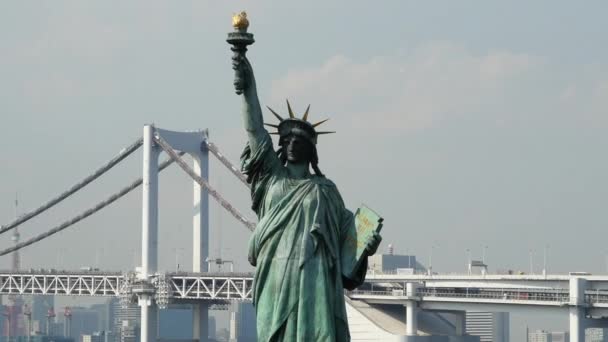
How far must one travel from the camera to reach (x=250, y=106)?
14445 millimetres

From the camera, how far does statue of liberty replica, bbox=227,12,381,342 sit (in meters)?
14.0

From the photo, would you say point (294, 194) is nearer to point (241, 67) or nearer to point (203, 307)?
point (241, 67)

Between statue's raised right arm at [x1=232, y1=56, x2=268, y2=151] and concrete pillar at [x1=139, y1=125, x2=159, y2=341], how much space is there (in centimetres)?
6382

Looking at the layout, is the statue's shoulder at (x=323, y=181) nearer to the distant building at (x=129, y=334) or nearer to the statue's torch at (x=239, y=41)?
the statue's torch at (x=239, y=41)

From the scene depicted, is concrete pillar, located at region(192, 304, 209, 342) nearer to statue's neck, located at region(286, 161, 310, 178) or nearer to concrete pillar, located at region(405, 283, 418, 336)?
concrete pillar, located at region(405, 283, 418, 336)

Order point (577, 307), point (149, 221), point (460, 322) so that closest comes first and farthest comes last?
point (577, 307)
point (149, 221)
point (460, 322)

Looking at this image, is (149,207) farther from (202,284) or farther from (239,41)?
(239,41)

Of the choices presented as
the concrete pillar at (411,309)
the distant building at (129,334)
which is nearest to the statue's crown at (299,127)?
the concrete pillar at (411,309)

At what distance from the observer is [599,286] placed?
228 feet

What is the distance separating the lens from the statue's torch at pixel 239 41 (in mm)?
14344

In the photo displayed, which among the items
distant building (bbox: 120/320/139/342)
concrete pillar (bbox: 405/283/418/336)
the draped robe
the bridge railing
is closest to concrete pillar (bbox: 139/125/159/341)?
the bridge railing

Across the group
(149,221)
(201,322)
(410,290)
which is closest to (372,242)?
(410,290)

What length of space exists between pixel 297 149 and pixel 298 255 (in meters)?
1.09

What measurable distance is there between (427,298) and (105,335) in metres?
116
